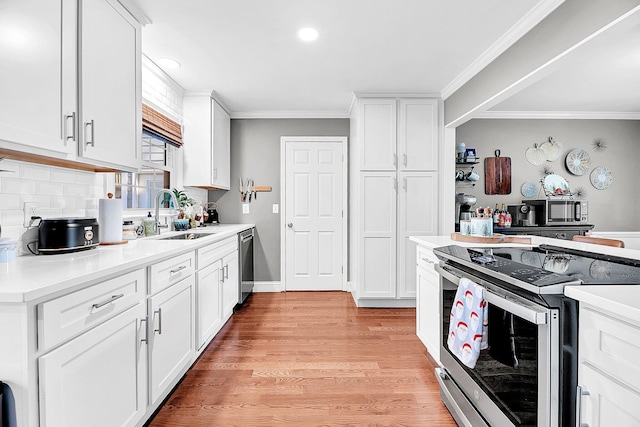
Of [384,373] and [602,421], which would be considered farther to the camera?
[384,373]

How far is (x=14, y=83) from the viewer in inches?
51.2

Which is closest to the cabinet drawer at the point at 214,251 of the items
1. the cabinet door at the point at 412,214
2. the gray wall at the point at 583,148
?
the cabinet door at the point at 412,214

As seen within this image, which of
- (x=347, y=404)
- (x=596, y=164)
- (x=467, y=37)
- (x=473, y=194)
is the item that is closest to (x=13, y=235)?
(x=347, y=404)

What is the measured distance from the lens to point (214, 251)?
Result: 2742 mm

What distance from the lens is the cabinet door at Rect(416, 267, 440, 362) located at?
216 centimetres

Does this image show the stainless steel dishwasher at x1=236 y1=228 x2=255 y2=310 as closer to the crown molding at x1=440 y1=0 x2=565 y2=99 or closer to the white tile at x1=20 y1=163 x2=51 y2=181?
the white tile at x1=20 y1=163 x2=51 y2=181

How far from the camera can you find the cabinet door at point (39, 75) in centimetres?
128

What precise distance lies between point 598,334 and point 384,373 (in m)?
1.60

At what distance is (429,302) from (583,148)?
406 centimetres

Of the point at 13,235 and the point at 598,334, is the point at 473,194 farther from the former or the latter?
the point at 13,235

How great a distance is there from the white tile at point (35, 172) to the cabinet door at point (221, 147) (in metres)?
1.91

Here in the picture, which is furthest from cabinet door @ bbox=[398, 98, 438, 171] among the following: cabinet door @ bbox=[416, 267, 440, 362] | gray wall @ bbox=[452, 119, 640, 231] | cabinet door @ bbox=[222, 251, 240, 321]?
cabinet door @ bbox=[222, 251, 240, 321]

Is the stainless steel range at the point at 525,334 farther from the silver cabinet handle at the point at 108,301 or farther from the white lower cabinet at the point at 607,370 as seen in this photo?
the silver cabinet handle at the point at 108,301

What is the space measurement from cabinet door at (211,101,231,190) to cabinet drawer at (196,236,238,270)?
0.82 m
